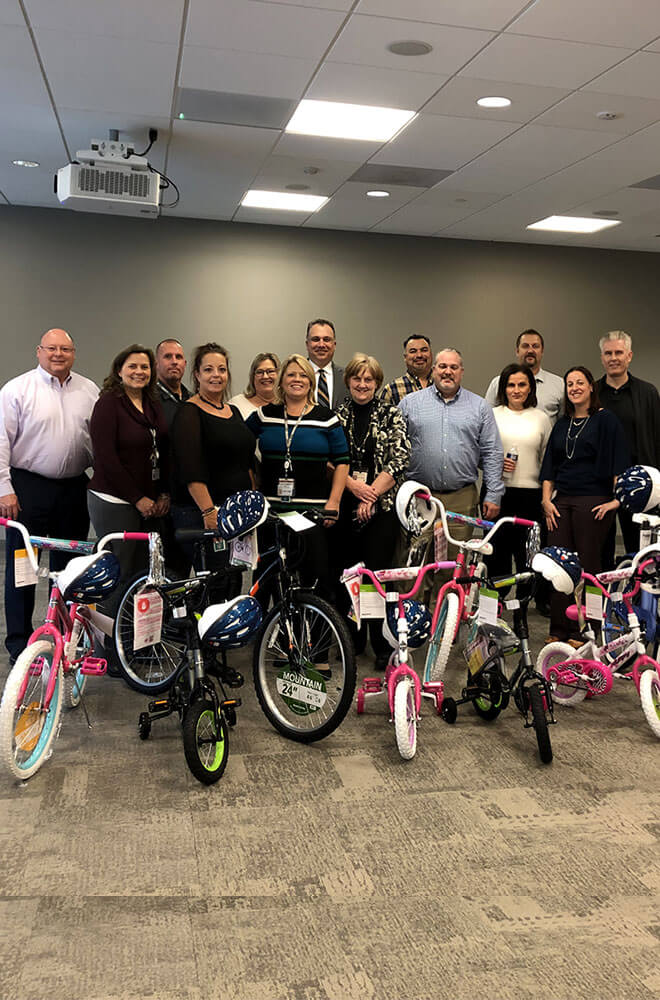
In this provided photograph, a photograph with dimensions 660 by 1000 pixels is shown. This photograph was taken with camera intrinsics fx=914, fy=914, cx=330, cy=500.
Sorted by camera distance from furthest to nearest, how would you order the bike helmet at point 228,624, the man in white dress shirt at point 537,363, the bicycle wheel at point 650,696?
1. the man in white dress shirt at point 537,363
2. the bicycle wheel at point 650,696
3. the bike helmet at point 228,624

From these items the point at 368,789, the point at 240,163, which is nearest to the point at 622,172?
the point at 240,163

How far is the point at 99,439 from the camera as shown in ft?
13.3

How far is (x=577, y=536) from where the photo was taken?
4.77 meters

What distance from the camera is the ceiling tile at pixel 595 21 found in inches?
145

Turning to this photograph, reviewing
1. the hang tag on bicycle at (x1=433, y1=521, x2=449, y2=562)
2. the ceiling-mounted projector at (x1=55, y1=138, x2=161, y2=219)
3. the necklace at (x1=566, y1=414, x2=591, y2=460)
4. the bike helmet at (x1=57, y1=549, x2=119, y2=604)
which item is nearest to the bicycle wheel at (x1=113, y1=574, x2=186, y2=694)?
the bike helmet at (x1=57, y1=549, x2=119, y2=604)

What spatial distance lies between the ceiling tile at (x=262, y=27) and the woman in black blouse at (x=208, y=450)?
137 cm

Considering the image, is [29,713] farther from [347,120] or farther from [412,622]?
[347,120]

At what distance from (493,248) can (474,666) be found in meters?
6.29

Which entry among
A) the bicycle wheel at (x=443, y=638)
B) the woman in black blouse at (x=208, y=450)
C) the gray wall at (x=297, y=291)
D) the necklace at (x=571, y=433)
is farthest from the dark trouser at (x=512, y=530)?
the gray wall at (x=297, y=291)

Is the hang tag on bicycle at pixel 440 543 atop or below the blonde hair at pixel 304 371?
below

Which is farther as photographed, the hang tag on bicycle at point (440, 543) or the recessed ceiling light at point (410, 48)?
the recessed ceiling light at point (410, 48)

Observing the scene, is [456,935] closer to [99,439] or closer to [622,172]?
[99,439]

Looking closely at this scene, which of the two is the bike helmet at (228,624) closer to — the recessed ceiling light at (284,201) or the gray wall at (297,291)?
the recessed ceiling light at (284,201)

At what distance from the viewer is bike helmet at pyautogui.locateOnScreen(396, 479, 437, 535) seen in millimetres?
3555
